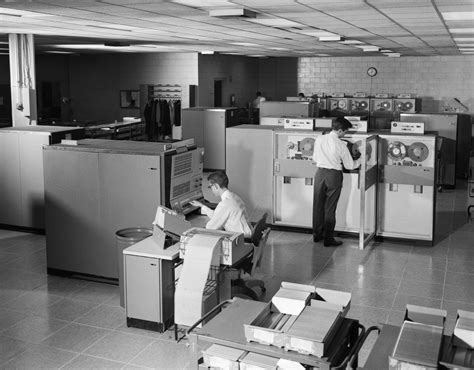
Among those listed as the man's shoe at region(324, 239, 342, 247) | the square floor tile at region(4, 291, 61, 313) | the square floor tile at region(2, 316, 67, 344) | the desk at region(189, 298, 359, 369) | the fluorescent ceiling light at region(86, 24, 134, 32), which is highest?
the fluorescent ceiling light at region(86, 24, 134, 32)

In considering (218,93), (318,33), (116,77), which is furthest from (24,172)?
(218,93)

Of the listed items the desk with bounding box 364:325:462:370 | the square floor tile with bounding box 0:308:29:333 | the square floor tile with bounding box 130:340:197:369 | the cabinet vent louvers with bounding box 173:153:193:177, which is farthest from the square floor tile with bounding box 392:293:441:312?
the square floor tile with bounding box 0:308:29:333

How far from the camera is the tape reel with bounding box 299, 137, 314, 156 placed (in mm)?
9172

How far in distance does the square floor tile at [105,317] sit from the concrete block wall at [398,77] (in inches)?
607

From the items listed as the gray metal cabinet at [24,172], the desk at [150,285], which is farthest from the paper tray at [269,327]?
the gray metal cabinet at [24,172]

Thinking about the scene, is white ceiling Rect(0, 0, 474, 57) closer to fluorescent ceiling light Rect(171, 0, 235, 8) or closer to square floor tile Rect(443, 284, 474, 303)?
fluorescent ceiling light Rect(171, 0, 235, 8)

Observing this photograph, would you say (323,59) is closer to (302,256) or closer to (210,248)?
(302,256)

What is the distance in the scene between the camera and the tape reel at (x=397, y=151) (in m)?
8.79

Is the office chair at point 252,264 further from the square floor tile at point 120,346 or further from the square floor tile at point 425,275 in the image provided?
the square floor tile at point 425,275

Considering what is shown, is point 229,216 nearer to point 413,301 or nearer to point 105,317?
point 105,317

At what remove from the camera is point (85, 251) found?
7.20 meters

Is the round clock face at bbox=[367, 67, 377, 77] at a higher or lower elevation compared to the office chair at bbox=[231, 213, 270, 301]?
higher

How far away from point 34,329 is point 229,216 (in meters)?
2.17

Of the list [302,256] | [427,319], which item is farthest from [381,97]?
[427,319]
